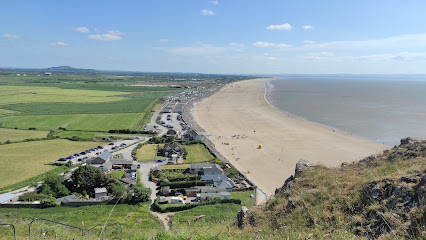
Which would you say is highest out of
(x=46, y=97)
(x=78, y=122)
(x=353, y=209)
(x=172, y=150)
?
(x=353, y=209)

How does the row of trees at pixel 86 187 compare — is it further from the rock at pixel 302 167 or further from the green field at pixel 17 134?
the green field at pixel 17 134

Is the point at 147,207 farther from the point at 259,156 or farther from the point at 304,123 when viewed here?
the point at 304,123

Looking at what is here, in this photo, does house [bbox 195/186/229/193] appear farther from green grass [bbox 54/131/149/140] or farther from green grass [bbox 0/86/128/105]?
green grass [bbox 0/86/128/105]

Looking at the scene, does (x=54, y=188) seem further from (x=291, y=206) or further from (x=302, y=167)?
(x=291, y=206)

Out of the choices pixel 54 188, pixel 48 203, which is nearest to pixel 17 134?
pixel 54 188

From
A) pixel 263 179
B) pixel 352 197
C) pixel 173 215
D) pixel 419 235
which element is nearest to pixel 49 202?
pixel 173 215

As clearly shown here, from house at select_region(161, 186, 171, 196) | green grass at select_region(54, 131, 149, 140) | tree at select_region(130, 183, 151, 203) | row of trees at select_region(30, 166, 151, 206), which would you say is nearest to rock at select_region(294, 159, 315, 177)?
tree at select_region(130, 183, 151, 203)
